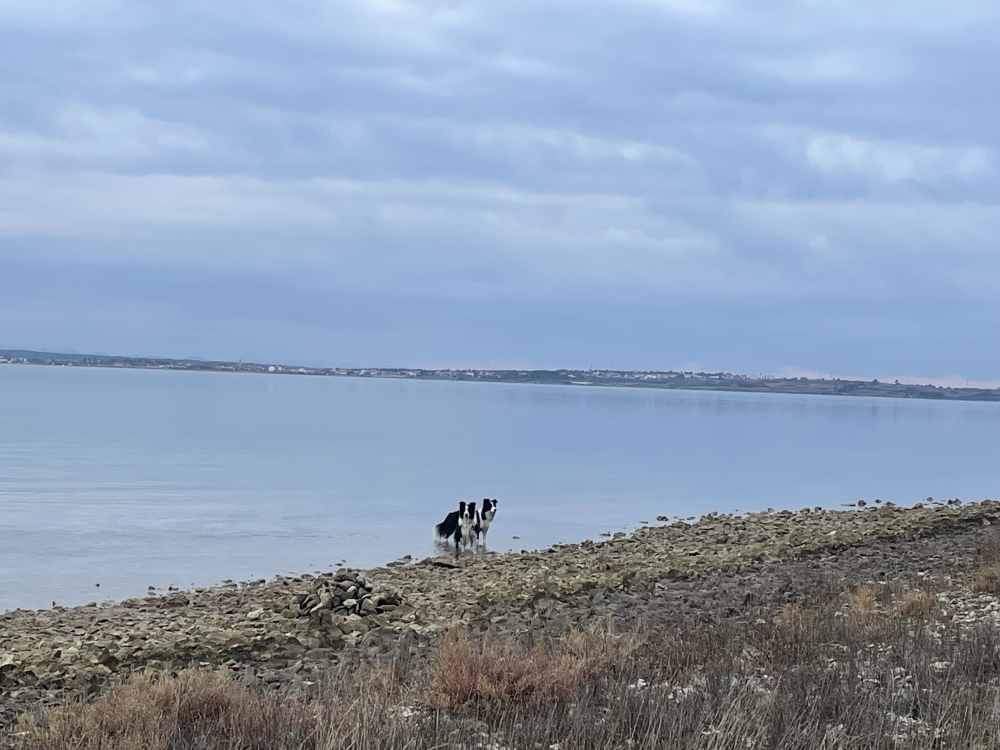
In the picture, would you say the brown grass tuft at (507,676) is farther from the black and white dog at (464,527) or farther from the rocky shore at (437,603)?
the black and white dog at (464,527)

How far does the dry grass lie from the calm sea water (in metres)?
12.0

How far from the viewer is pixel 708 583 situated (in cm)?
1552

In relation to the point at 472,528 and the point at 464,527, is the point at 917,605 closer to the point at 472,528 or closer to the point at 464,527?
the point at 464,527

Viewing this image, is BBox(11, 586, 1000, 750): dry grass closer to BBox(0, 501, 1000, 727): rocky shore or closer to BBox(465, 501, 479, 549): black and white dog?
BBox(0, 501, 1000, 727): rocky shore

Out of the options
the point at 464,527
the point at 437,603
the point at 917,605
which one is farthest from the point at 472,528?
the point at 917,605

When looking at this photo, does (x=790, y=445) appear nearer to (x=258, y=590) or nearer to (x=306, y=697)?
(x=258, y=590)

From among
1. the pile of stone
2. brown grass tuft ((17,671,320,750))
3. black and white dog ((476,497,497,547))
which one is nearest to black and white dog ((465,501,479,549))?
black and white dog ((476,497,497,547))

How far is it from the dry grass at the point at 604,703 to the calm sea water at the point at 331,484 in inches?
471

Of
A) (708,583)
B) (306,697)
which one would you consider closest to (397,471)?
(708,583)

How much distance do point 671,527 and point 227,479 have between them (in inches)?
640

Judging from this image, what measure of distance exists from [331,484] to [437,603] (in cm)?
2220

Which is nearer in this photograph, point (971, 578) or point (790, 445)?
point (971, 578)

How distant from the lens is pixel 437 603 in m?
15.2

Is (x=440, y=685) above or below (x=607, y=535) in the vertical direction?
above
